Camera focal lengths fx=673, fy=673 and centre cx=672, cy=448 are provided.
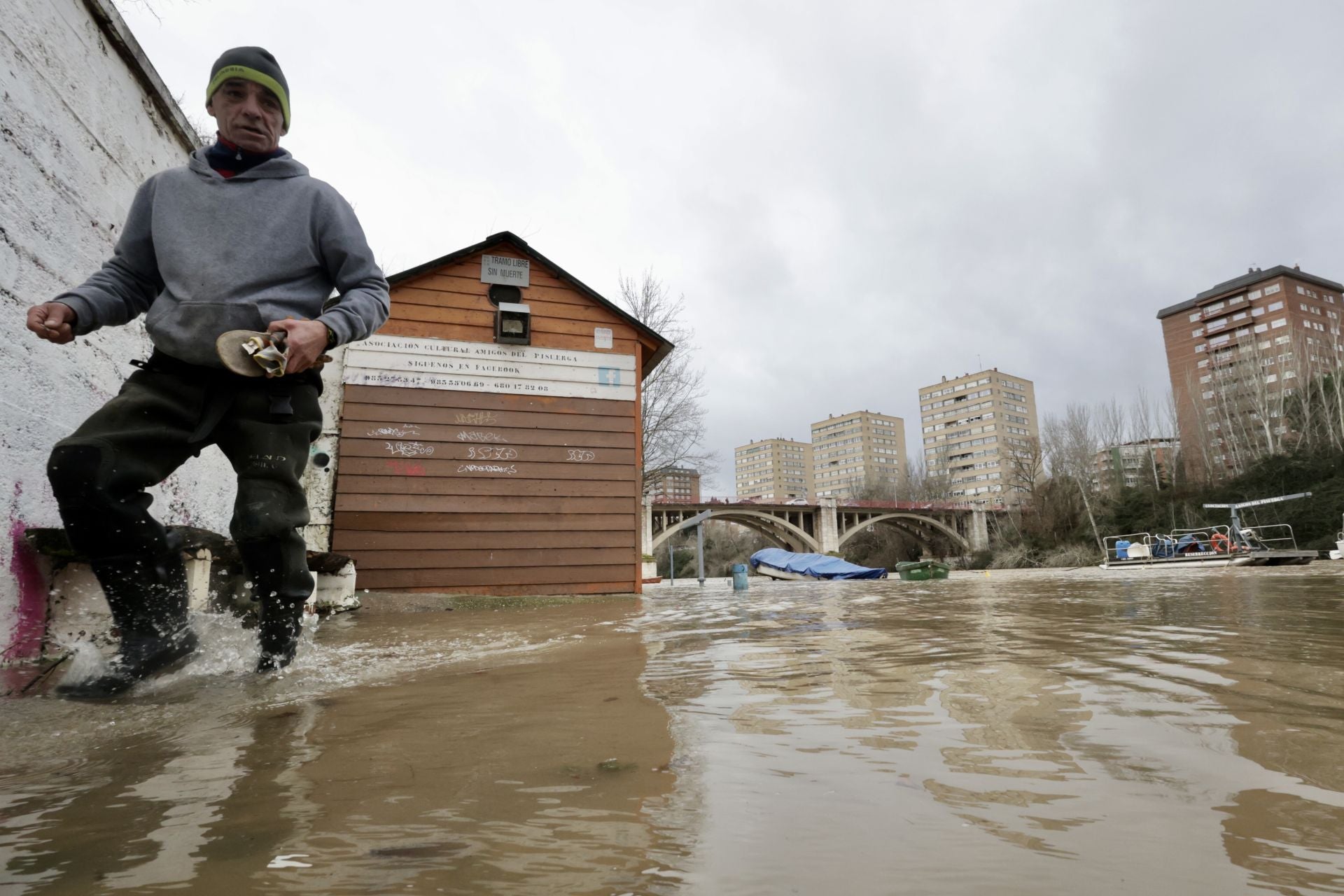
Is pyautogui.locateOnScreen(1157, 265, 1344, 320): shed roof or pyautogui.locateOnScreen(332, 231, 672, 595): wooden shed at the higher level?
pyautogui.locateOnScreen(1157, 265, 1344, 320): shed roof

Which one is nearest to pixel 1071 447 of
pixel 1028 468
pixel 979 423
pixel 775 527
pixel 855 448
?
pixel 1028 468

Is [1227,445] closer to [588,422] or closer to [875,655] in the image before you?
[588,422]

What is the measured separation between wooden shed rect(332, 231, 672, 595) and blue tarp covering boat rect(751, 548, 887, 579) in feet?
50.9

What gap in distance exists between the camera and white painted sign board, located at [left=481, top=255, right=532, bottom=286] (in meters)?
7.97

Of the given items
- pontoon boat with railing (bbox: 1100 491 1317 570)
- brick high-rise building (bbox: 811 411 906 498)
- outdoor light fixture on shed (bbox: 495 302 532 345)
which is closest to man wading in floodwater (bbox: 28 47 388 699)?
outdoor light fixture on shed (bbox: 495 302 532 345)

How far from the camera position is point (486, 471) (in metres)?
A: 7.50

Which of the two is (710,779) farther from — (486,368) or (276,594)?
(486,368)

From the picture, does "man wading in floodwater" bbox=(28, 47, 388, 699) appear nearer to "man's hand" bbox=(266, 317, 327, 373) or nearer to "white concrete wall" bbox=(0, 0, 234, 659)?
"man's hand" bbox=(266, 317, 327, 373)

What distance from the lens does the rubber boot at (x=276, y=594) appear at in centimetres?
208

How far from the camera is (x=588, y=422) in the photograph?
7.95 meters

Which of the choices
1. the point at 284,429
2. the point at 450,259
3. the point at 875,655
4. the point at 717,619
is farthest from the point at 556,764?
the point at 450,259

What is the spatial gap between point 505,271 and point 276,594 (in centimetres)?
650

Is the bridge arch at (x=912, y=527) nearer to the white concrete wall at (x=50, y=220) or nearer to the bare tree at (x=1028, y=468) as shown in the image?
the bare tree at (x=1028, y=468)

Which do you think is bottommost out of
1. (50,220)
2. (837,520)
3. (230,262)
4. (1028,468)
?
(230,262)
